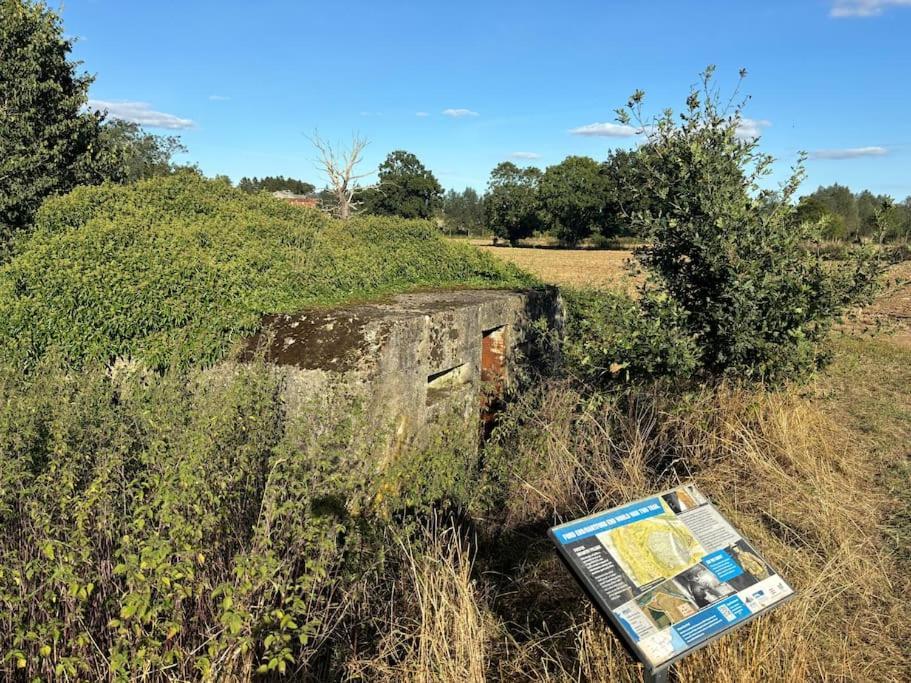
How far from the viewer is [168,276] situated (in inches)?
224

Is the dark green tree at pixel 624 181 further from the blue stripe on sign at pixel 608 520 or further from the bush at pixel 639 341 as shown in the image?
the blue stripe on sign at pixel 608 520

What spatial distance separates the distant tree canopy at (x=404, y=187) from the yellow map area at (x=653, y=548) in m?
56.8

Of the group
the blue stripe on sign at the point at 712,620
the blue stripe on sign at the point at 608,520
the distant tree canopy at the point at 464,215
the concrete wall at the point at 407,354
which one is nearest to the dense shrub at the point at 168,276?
the concrete wall at the point at 407,354

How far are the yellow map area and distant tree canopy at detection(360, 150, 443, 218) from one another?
2238 inches

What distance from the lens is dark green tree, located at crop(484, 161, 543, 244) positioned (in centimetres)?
5903

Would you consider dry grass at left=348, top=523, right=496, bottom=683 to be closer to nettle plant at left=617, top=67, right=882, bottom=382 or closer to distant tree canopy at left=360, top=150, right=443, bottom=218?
nettle plant at left=617, top=67, right=882, bottom=382

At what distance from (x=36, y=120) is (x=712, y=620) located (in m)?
13.6

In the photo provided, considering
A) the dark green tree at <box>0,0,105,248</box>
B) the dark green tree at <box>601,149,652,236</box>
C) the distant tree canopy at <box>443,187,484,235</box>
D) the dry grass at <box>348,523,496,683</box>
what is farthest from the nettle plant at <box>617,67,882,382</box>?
the distant tree canopy at <box>443,187,484,235</box>

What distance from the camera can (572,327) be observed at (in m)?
9.02

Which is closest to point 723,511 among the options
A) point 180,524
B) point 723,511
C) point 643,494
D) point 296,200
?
point 723,511

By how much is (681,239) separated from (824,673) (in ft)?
12.0

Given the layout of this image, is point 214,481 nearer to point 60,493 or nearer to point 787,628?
point 60,493

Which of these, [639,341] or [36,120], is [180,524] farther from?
[36,120]

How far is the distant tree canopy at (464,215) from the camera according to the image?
73.1m
